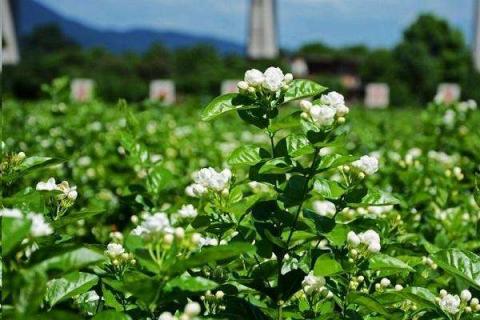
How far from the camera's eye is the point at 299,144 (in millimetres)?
1375

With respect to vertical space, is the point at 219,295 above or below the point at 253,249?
below

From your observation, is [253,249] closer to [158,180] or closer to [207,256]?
[207,256]

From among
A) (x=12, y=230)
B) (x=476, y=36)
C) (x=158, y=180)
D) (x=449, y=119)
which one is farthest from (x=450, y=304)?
(x=476, y=36)

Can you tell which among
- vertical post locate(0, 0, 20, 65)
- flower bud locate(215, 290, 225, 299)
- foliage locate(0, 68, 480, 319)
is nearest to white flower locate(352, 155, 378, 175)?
foliage locate(0, 68, 480, 319)

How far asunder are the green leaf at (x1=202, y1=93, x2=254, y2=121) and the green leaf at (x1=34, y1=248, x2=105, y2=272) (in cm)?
43

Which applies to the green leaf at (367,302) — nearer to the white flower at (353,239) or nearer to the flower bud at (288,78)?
the white flower at (353,239)

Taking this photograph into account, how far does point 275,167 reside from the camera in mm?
1296

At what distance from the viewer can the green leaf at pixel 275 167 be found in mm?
1290

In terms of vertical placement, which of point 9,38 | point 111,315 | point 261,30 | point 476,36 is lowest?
point 261,30

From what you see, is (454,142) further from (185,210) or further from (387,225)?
(185,210)

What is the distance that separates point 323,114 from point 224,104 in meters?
0.21

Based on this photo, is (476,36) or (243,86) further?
(476,36)

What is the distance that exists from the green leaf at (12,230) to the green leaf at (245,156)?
444 mm

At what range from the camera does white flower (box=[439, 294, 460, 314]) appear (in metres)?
1.29
